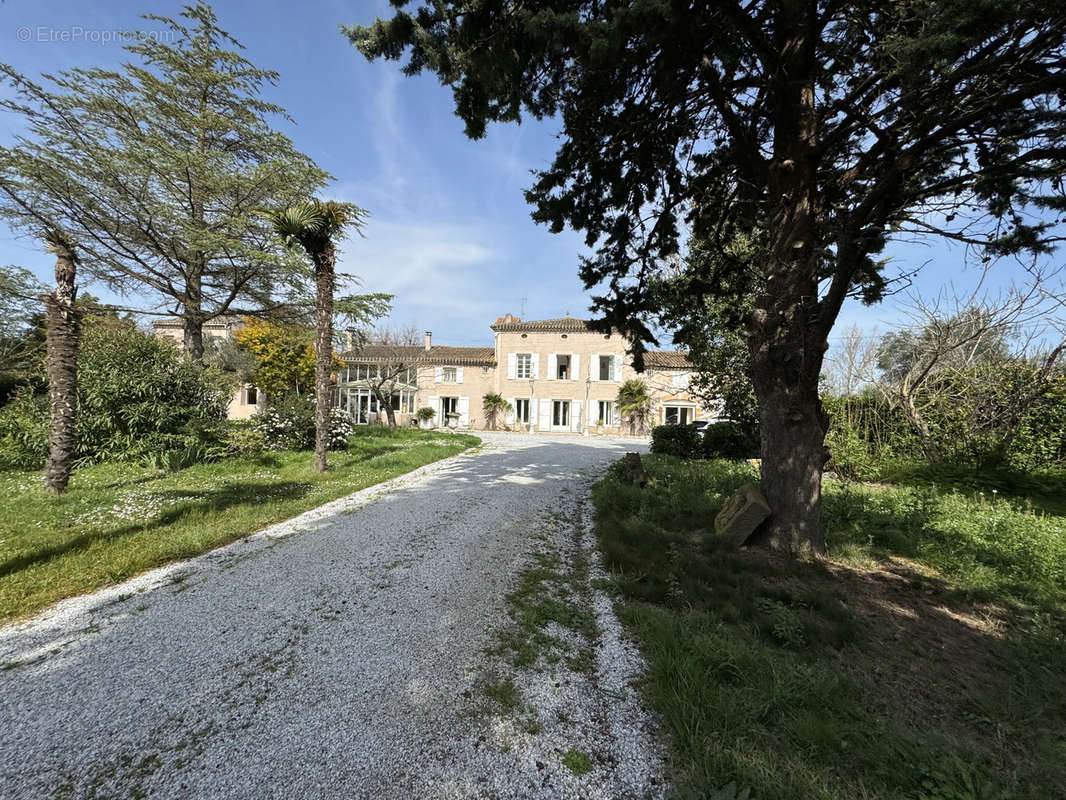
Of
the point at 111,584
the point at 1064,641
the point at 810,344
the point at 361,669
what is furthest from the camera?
the point at 810,344

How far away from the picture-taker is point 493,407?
2581 centimetres

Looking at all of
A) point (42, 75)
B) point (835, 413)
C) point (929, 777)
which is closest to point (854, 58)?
point (929, 777)

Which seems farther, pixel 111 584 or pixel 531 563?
pixel 531 563

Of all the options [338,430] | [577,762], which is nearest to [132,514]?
[577,762]

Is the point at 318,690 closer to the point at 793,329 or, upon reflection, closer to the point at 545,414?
the point at 793,329

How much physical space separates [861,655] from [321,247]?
35.8 ft

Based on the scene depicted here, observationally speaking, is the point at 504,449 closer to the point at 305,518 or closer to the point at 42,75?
the point at 305,518

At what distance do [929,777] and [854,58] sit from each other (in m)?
6.02

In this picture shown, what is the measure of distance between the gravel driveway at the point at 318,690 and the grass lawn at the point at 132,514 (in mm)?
424

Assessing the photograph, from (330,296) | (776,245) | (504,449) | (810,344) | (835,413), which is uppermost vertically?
(330,296)

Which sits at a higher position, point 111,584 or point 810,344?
point 810,344

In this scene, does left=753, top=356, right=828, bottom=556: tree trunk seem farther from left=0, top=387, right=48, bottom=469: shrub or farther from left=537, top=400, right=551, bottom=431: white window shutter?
left=537, top=400, right=551, bottom=431: white window shutter

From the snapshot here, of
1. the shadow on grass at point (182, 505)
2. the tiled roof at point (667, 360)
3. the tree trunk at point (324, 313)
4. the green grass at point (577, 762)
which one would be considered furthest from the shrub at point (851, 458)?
the tiled roof at point (667, 360)

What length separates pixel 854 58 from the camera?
13.9 ft
